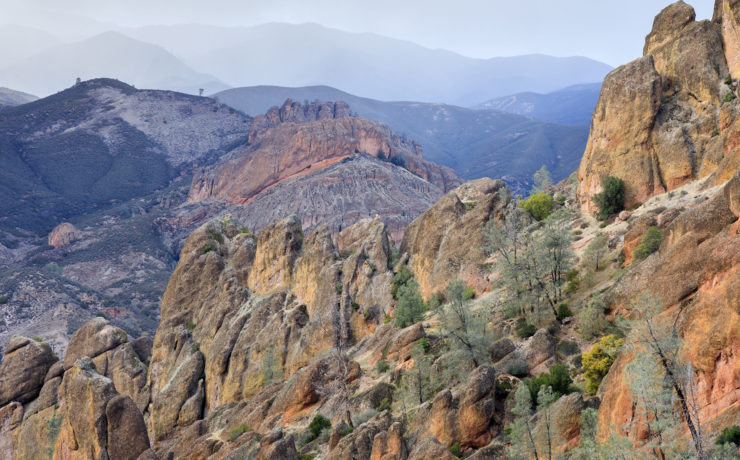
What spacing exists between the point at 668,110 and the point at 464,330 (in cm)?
2763

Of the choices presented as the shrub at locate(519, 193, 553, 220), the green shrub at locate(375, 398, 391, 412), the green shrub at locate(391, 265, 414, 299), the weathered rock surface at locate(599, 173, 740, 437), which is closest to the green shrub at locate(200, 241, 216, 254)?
the green shrub at locate(391, 265, 414, 299)

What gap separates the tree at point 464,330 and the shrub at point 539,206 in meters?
23.8

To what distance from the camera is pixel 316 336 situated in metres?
57.8

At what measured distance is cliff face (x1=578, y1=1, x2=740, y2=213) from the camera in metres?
43.2

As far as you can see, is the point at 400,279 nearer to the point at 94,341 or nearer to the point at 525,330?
the point at 525,330

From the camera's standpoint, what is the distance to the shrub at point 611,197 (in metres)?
46.6

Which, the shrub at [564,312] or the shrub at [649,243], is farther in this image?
the shrub at [564,312]

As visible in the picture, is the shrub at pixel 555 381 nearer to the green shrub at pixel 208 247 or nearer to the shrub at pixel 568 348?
the shrub at pixel 568 348

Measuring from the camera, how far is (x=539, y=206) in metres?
60.7

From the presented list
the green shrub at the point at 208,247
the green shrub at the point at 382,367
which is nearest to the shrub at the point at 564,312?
the green shrub at the point at 382,367

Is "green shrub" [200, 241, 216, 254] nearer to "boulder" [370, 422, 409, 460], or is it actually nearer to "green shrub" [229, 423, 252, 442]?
"green shrub" [229, 423, 252, 442]

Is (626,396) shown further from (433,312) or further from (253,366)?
(253,366)

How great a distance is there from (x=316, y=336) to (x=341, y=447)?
27406 mm

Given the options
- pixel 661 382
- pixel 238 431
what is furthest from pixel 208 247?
pixel 661 382
